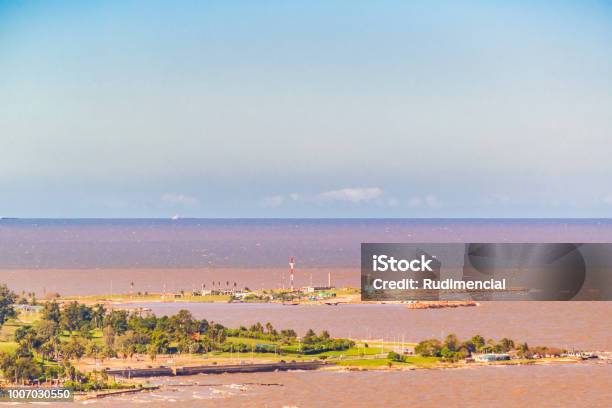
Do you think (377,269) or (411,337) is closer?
(377,269)

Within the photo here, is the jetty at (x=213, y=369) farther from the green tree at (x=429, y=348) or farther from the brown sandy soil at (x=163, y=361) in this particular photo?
the green tree at (x=429, y=348)

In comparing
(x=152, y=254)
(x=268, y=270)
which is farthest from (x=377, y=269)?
(x=152, y=254)

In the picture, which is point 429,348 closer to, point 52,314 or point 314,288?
point 52,314

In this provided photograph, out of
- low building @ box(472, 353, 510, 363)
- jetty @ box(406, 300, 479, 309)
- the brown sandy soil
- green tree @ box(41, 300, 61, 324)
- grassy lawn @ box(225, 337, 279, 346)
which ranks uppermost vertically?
jetty @ box(406, 300, 479, 309)

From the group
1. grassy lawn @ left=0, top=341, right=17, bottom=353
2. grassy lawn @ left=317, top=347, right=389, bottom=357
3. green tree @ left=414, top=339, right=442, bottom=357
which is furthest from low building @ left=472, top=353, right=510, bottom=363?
grassy lawn @ left=0, top=341, right=17, bottom=353

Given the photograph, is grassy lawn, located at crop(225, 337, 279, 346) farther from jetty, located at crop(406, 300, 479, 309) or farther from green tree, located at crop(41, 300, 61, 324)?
jetty, located at crop(406, 300, 479, 309)

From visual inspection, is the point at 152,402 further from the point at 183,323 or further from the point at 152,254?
the point at 152,254
